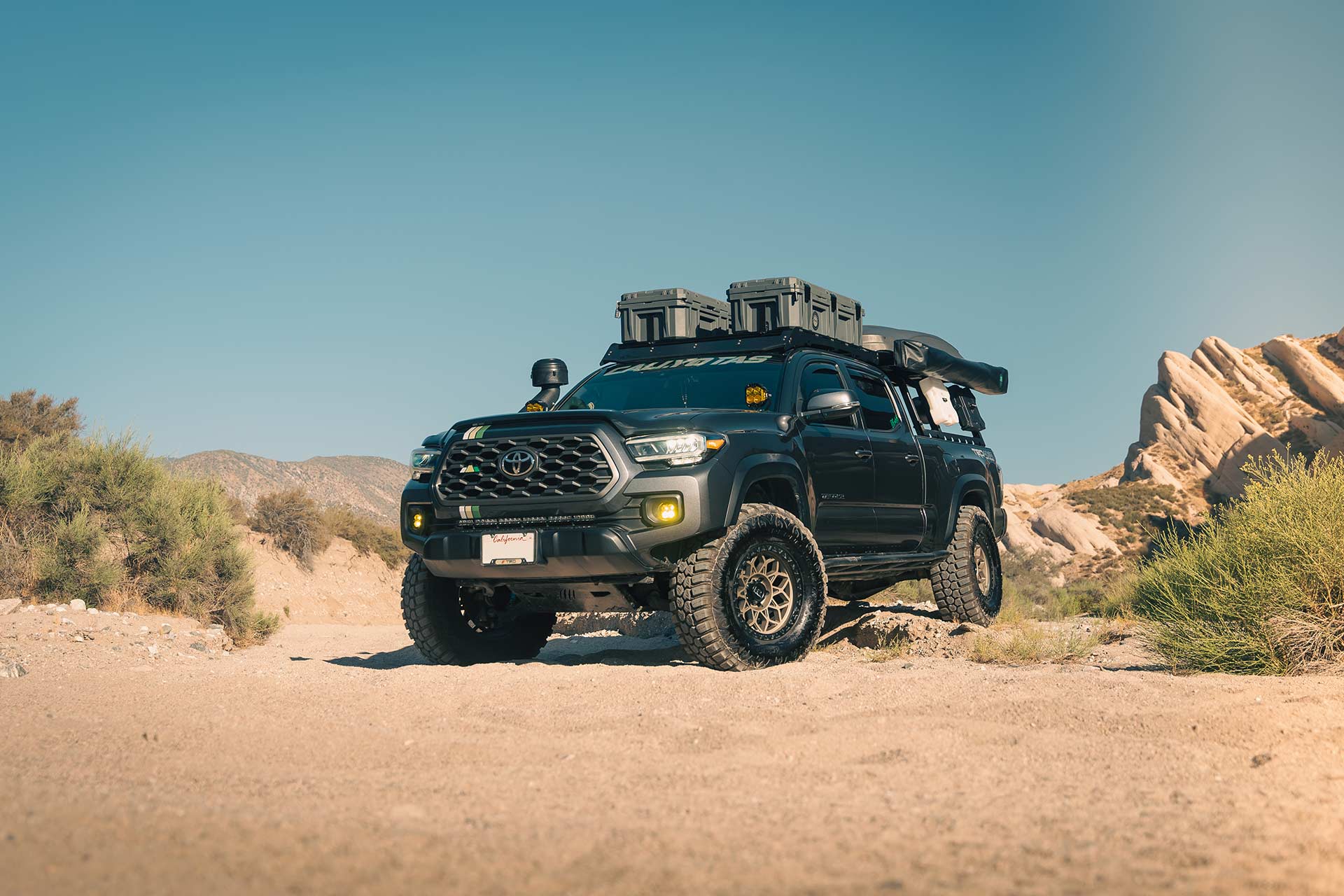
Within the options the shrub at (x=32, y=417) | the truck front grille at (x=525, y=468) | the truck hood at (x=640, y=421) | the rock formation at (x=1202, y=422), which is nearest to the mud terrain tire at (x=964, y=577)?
the truck hood at (x=640, y=421)

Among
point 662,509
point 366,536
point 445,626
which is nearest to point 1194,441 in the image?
point 366,536

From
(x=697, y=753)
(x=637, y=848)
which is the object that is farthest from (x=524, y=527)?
(x=637, y=848)

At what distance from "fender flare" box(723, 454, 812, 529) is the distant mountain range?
55345mm

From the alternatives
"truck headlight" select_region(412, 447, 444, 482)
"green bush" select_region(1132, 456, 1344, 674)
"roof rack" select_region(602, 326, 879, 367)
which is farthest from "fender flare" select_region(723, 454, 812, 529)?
"green bush" select_region(1132, 456, 1344, 674)

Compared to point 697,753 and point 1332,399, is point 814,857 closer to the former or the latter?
point 697,753

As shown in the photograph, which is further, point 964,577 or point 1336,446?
point 1336,446

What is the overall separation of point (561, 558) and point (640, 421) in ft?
3.21

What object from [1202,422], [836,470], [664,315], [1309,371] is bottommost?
[836,470]

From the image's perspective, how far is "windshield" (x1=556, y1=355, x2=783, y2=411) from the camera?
8.33 metres

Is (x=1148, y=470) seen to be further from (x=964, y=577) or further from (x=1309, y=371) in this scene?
(x=964, y=577)

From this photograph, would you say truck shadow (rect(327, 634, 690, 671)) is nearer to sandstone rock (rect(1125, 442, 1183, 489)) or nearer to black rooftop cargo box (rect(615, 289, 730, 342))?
black rooftop cargo box (rect(615, 289, 730, 342))

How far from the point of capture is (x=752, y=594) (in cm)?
743

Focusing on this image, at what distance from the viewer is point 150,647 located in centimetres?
1016

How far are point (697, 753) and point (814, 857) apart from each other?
155 centimetres
